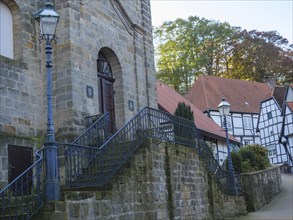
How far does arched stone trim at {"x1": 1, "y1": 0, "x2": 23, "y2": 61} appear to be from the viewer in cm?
1252

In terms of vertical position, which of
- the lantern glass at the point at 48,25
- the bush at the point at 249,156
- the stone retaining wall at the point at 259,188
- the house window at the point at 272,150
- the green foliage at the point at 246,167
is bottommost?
the stone retaining wall at the point at 259,188

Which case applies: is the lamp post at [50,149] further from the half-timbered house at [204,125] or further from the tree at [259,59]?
the tree at [259,59]

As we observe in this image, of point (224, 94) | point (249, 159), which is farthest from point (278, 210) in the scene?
point (224, 94)

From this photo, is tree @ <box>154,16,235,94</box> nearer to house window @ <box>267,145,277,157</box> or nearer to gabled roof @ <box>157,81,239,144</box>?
house window @ <box>267,145,277,157</box>

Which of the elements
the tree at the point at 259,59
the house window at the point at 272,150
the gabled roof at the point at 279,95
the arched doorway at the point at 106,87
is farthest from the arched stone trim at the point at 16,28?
the tree at the point at 259,59

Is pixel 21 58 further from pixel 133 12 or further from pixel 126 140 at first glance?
pixel 133 12

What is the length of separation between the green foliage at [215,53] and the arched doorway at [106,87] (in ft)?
98.8

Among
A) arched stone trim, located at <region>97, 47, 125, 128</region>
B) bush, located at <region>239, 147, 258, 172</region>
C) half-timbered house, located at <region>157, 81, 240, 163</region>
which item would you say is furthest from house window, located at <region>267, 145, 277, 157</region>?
arched stone trim, located at <region>97, 47, 125, 128</region>

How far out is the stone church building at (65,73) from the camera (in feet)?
38.6

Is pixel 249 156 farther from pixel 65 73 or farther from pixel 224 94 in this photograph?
pixel 224 94

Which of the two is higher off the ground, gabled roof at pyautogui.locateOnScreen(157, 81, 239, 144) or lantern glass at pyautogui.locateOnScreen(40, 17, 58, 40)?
gabled roof at pyautogui.locateOnScreen(157, 81, 239, 144)

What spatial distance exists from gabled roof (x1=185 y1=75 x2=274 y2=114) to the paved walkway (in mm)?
16999

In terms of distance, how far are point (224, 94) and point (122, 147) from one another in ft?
108

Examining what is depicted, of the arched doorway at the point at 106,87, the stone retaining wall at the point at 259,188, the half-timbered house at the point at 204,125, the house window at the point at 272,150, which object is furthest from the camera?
the house window at the point at 272,150
